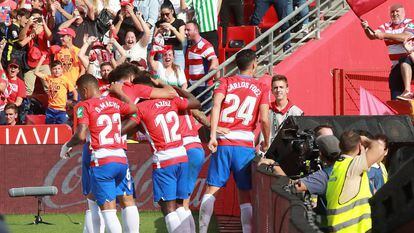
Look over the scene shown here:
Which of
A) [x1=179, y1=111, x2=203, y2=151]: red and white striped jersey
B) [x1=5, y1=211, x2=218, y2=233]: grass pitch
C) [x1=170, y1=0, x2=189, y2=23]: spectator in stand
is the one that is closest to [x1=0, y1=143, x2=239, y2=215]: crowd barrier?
[x1=5, y1=211, x2=218, y2=233]: grass pitch

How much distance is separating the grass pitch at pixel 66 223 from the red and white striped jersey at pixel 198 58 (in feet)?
8.93

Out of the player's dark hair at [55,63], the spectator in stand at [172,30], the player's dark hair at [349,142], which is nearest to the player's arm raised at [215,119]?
the player's dark hair at [349,142]

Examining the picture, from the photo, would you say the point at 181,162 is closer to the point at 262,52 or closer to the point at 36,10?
the point at 262,52

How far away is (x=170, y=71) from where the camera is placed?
1783cm

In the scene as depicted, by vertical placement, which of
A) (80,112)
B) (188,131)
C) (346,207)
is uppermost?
(80,112)

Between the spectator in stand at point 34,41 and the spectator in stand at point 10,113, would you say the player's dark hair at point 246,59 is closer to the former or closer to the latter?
the spectator in stand at point 10,113

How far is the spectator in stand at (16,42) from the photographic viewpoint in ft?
68.0

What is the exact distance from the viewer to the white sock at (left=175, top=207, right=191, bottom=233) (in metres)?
12.8

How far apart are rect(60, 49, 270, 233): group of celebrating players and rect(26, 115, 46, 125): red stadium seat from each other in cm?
621

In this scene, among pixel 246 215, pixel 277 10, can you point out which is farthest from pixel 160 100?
pixel 277 10

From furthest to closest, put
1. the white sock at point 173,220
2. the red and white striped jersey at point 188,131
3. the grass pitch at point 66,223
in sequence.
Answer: the grass pitch at point 66,223
the red and white striped jersey at point 188,131
the white sock at point 173,220

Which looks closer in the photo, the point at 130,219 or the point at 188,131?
the point at 130,219

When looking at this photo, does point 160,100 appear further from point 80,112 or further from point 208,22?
point 208,22

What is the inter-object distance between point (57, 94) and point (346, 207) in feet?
35.1
